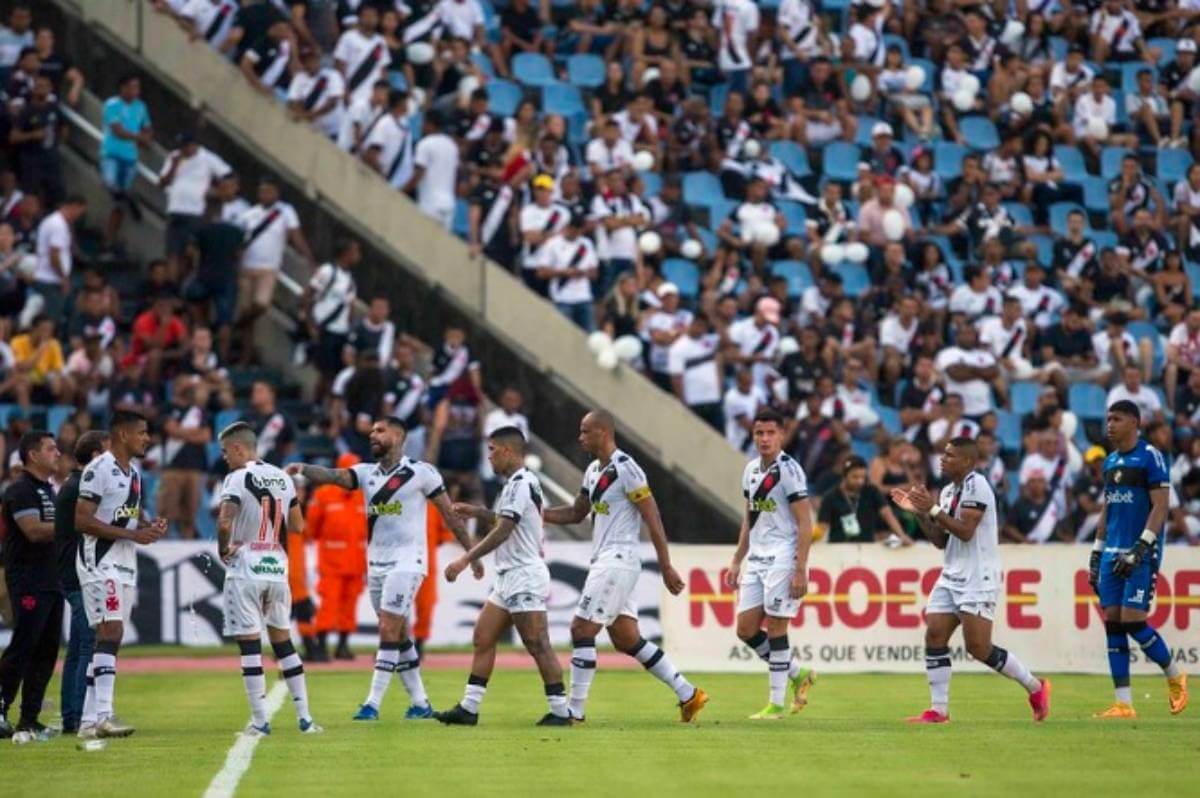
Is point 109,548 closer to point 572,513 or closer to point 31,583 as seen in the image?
point 31,583

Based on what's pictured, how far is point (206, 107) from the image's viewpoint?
31641 millimetres

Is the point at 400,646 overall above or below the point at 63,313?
below

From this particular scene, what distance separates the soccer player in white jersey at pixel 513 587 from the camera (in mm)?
16891

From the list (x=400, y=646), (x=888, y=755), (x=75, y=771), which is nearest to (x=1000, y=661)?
(x=888, y=755)

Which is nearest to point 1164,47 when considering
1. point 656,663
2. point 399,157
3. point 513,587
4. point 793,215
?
point 793,215

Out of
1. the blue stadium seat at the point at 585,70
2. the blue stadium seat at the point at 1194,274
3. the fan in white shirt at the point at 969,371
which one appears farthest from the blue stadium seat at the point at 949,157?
the blue stadium seat at the point at 585,70

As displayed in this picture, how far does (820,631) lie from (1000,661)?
7438 mm

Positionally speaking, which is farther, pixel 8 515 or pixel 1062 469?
pixel 1062 469

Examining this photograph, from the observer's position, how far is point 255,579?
16.4m

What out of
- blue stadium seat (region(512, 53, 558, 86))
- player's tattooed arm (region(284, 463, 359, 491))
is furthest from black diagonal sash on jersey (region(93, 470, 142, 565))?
blue stadium seat (region(512, 53, 558, 86))

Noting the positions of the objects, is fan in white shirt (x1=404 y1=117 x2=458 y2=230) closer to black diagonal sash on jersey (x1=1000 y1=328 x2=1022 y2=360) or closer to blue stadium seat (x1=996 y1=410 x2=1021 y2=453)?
black diagonal sash on jersey (x1=1000 y1=328 x2=1022 y2=360)

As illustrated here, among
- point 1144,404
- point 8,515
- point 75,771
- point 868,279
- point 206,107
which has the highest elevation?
point 206,107

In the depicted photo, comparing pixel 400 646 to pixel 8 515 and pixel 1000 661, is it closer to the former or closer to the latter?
pixel 8 515

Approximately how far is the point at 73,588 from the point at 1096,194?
21.7 metres
